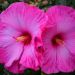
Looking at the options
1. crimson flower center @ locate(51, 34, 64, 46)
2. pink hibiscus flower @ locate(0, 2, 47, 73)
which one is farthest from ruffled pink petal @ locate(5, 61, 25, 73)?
crimson flower center @ locate(51, 34, 64, 46)

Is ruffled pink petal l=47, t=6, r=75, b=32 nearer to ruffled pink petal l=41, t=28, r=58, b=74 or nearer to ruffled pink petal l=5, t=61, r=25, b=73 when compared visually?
ruffled pink petal l=41, t=28, r=58, b=74

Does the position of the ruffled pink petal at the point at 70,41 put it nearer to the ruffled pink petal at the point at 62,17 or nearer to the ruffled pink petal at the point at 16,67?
the ruffled pink petal at the point at 62,17

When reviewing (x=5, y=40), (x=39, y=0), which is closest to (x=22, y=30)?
(x=5, y=40)

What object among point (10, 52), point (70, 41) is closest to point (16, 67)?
point (10, 52)

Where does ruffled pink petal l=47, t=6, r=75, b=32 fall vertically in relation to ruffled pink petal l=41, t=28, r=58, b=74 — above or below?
above

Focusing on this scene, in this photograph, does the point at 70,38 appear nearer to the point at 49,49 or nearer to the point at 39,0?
the point at 49,49

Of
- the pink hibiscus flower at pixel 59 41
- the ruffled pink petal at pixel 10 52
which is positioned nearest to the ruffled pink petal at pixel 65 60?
the pink hibiscus flower at pixel 59 41

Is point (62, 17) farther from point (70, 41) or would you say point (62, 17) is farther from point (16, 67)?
point (16, 67)
